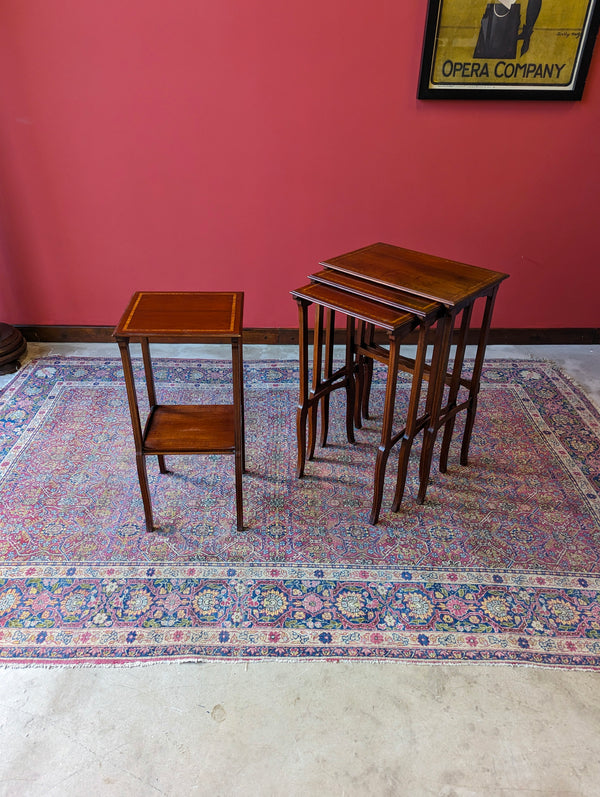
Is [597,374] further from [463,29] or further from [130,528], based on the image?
[130,528]

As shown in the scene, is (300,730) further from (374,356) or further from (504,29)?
(504,29)

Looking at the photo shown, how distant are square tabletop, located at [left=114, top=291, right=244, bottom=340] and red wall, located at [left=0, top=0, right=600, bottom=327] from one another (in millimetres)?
1510

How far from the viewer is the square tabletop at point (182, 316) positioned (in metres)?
2.06

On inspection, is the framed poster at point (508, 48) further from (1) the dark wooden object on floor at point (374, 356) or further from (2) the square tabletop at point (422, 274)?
(1) the dark wooden object on floor at point (374, 356)

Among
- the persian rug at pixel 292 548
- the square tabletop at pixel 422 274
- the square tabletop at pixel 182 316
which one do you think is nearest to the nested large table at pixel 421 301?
the square tabletop at pixel 422 274

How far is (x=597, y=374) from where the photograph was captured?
12.3 feet

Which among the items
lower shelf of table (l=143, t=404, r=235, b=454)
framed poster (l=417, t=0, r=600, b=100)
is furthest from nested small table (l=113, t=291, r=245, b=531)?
framed poster (l=417, t=0, r=600, b=100)

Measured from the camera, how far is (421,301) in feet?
7.16

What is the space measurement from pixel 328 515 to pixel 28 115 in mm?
2874

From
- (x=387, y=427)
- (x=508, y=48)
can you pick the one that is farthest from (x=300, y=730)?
(x=508, y=48)

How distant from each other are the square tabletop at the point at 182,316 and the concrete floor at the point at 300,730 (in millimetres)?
1151

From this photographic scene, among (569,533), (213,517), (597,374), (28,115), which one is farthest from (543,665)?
(28,115)

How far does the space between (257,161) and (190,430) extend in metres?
1.92

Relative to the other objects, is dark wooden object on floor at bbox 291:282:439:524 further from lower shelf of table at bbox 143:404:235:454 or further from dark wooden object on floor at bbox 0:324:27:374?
dark wooden object on floor at bbox 0:324:27:374
